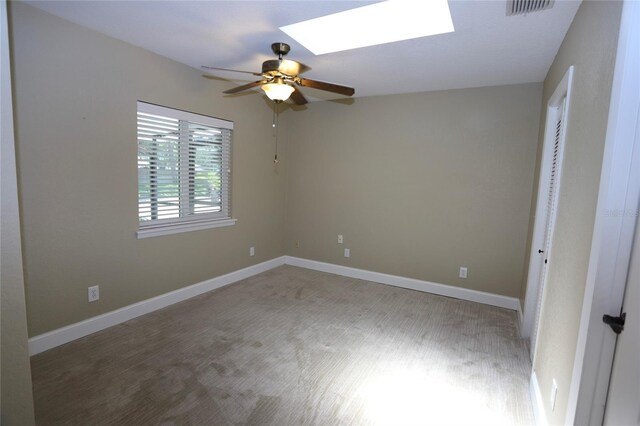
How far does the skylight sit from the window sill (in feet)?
7.35

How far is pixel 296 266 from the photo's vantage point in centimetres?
498

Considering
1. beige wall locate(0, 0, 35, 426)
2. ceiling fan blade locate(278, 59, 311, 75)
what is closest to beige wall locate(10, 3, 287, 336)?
beige wall locate(0, 0, 35, 426)

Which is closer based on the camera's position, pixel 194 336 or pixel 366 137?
pixel 194 336

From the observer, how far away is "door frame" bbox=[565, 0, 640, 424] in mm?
1139

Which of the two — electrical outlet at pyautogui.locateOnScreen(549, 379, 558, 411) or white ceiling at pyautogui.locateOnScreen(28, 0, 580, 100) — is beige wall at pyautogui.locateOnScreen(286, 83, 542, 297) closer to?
white ceiling at pyautogui.locateOnScreen(28, 0, 580, 100)

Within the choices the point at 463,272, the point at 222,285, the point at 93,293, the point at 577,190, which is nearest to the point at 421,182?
the point at 463,272

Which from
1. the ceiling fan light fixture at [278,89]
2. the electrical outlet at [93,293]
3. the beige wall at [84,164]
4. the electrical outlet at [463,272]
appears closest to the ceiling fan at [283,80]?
the ceiling fan light fixture at [278,89]

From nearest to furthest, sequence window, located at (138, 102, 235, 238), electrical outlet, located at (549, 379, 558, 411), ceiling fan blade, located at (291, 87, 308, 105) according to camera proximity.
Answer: electrical outlet, located at (549, 379, 558, 411), ceiling fan blade, located at (291, 87, 308, 105), window, located at (138, 102, 235, 238)

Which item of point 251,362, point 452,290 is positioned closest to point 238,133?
point 251,362

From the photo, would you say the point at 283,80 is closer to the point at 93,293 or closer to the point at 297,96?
the point at 297,96

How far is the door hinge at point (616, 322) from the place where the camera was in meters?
1.16

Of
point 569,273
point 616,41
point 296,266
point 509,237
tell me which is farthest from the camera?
point 296,266

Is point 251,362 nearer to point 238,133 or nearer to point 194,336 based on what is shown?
point 194,336

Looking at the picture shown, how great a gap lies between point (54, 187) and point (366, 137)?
340cm
